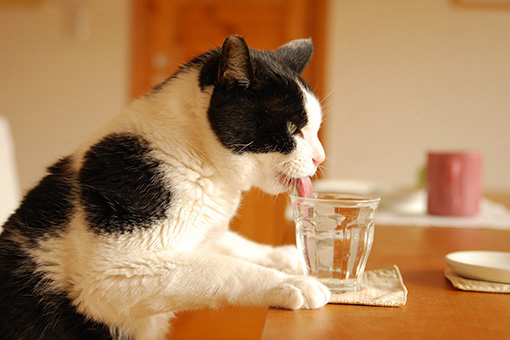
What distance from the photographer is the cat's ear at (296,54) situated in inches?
35.4

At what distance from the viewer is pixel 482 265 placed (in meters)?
0.71

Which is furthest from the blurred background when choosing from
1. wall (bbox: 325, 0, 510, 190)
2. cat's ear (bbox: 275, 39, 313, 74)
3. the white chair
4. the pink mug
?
cat's ear (bbox: 275, 39, 313, 74)

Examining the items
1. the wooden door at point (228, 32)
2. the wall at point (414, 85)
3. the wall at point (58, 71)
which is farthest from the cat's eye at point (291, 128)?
the wall at point (58, 71)

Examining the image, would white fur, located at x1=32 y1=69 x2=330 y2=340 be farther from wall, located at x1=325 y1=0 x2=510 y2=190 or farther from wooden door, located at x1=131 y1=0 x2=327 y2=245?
wooden door, located at x1=131 y1=0 x2=327 y2=245

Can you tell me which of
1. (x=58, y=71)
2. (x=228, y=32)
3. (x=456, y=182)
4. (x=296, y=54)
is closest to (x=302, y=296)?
(x=296, y=54)

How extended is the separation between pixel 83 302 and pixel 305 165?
384 mm

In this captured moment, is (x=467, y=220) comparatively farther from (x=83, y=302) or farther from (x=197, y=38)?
(x=197, y=38)

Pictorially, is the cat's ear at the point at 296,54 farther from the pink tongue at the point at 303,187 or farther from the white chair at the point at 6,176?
the white chair at the point at 6,176

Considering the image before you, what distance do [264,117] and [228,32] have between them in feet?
7.97

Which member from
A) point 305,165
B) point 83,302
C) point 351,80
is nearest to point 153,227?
point 83,302

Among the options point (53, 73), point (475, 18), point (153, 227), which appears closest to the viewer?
point (153, 227)

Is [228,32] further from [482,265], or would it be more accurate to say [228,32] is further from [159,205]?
[482,265]

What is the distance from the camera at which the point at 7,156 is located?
152 cm

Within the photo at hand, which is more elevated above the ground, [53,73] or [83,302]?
[53,73]
